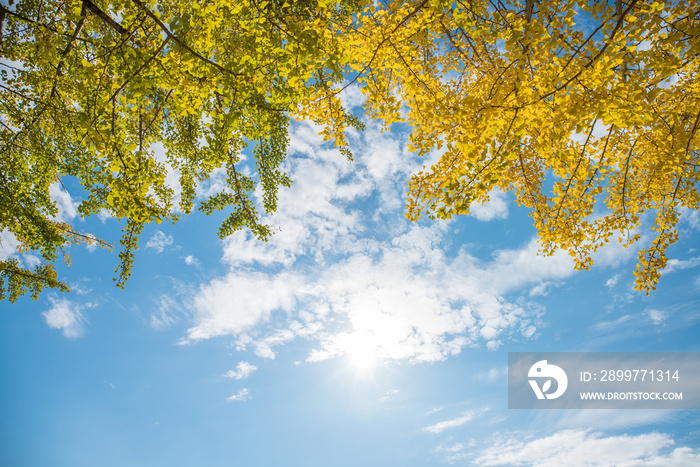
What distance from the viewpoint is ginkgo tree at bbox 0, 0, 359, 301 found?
2980 mm

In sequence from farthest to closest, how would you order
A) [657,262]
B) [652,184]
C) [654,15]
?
[652,184], [657,262], [654,15]

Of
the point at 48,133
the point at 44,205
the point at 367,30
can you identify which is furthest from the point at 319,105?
the point at 44,205

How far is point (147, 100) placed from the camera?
4.96m

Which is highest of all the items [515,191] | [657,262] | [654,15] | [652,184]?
[515,191]

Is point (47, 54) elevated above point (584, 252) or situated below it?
above

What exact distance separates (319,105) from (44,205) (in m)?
6.87

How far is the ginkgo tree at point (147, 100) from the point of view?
2980 mm

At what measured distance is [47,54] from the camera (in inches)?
98.6

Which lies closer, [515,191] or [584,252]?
[584,252]

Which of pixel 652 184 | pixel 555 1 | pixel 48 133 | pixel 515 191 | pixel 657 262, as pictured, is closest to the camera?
pixel 555 1

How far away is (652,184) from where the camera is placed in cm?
472

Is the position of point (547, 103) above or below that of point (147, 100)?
below

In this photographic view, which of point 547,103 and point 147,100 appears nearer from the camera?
point 547,103

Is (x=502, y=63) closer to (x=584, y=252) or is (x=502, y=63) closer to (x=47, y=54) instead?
(x=584, y=252)
